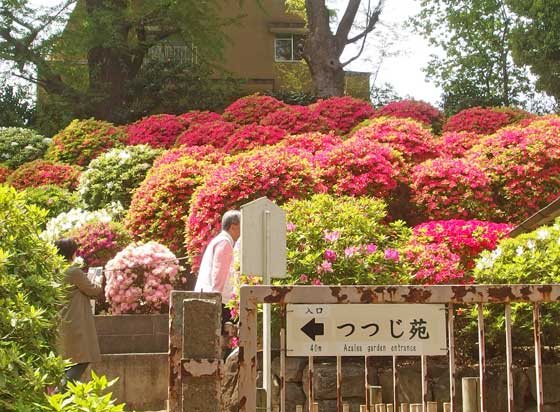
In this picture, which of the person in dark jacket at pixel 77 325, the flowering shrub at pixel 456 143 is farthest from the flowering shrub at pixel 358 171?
the person in dark jacket at pixel 77 325

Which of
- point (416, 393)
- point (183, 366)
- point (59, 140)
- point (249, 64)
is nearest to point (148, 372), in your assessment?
point (416, 393)

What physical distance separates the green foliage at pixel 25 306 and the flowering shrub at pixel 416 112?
15.6 m

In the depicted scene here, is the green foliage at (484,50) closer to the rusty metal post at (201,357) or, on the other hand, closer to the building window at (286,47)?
the building window at (286,47)

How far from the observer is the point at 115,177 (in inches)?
664

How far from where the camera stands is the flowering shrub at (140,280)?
36.5ft

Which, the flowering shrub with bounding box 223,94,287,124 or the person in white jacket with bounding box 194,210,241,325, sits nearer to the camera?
the person in white jacket with bounding box 194,210,241,325

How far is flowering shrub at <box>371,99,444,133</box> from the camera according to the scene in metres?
20.2

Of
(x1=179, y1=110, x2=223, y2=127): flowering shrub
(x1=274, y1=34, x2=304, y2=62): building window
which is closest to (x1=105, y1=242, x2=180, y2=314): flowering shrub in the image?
(x1=179, y1=110, x2=223, y2=127): flowering shrub

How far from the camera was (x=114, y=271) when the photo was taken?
11297mm

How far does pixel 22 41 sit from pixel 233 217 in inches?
773

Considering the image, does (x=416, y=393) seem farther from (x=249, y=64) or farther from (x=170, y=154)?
(x=249, y=64)

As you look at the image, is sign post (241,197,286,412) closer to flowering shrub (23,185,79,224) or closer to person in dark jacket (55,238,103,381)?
person in dark jacket (55,238,103,381)

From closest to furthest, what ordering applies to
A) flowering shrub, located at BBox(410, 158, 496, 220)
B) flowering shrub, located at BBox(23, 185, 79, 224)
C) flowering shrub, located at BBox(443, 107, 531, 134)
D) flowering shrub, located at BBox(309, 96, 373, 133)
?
flowering shrub, located at BBox(410, 158, 496, 220) → flowering shrub, located at BBox(23, 185, 79, 224) → flowering shrub, located at BBox(443, 107, 531, 134) → flowering shrub, located at BBox(309, 96, 373, 133)

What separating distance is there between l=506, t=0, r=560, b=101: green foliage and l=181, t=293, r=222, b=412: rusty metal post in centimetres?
2759
